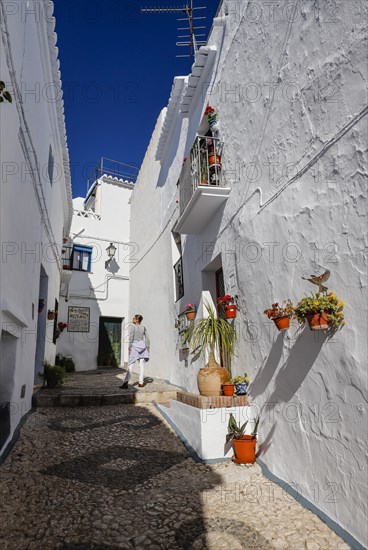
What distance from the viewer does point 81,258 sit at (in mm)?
13102

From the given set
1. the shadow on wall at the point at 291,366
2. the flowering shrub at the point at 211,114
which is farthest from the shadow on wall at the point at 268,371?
the flowering shrub at the point at 211,114

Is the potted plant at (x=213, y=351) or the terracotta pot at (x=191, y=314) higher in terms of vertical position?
the terracotta pot at (x=191, y=314)

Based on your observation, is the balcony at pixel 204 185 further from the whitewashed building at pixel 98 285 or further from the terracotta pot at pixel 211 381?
the whitewashed building at pixel 98 285

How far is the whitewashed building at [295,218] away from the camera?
2381 mm

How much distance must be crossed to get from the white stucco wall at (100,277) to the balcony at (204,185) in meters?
7.69

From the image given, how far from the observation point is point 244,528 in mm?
2426

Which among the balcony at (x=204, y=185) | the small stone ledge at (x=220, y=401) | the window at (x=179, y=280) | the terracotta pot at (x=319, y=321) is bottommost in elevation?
the small stone ledge at (x=220, y=401)

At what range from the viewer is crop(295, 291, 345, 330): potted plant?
96.1 inches

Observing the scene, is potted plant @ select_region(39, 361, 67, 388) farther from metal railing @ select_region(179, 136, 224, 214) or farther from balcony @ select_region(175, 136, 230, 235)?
metal railing @ select_region(179, 136, 224, 214)

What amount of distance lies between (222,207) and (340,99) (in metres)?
2.52

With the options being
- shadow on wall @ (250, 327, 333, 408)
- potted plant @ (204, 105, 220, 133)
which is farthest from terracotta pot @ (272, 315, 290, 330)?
potted plant @ (204, 105, 220, 133)

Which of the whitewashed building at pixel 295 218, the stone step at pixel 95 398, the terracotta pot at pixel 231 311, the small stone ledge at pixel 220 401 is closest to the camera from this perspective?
the whitewashed building at pixel 295 218

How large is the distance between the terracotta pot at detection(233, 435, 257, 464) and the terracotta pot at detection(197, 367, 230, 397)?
0.65 meters

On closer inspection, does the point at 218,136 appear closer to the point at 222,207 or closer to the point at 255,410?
the point at 222,207
